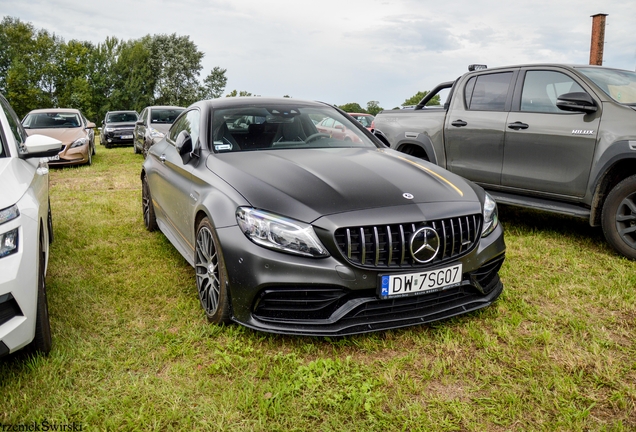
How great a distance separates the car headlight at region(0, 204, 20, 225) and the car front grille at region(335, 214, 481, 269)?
162cm

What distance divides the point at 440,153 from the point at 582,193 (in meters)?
1.83

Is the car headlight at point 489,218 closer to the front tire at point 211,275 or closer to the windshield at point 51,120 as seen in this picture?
the front tire at point 211,275

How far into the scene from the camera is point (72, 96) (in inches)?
2484

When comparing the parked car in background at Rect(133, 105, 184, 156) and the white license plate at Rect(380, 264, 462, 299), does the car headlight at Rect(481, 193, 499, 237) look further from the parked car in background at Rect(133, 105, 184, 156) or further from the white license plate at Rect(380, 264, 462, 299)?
the parked car in background at Rect(133, 105, 184, 156)

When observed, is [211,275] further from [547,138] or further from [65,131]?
[65,131]

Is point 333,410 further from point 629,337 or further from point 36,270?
point 629,337

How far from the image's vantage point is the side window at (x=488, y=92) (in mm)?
5574

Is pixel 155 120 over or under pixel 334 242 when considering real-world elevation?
under

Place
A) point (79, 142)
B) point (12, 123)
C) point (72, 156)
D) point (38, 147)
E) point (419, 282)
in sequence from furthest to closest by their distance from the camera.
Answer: point (79, 142), point (72, 156), point (12, 123), point (38, 147), point (419, 282)

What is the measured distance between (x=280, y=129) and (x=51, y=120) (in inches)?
439

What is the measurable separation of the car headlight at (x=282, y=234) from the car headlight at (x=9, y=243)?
3.67 feet

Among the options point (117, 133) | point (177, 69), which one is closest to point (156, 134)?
point (117, 133)

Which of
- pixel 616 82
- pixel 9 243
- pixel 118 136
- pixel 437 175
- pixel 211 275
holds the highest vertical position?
pixel 616 82

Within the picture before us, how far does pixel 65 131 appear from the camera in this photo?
12258mm
